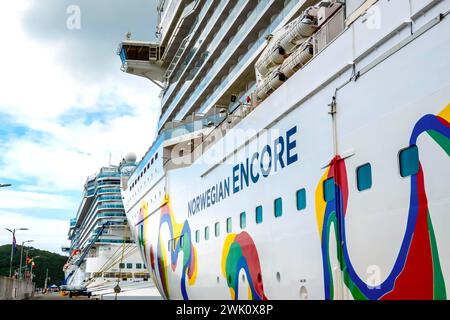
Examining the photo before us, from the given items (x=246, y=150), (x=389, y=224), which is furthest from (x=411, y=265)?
(x=246, y=150)

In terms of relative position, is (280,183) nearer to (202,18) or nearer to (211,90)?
(211,90)

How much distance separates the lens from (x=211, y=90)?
22281 millimetres

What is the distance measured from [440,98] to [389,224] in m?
1.71

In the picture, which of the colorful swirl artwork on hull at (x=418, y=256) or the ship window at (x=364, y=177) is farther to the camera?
the ship window at (x=364, y=177)

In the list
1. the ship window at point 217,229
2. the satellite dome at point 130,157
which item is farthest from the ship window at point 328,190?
the satellite dome at point 130,157

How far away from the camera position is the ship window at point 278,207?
10.6 metres

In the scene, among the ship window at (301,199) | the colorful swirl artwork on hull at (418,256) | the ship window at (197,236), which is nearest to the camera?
the colorful swirl artwork on hull at (418,256)

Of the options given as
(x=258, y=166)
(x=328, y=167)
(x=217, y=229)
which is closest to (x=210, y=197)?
(x=217, y=229)

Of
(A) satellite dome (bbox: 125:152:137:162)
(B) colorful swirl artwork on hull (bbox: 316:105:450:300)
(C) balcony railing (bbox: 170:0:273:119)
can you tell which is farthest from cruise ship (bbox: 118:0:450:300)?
(A) satellite dome (bbox: 125:152:137:162)

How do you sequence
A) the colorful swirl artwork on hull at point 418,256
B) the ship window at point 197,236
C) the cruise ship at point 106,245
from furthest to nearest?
the cruise ship at point 106,245 < the ship window at point 197,236 < the colorful swirl artwork on hull at point 418,256

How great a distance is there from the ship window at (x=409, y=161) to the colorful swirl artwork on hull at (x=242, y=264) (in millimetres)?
4905

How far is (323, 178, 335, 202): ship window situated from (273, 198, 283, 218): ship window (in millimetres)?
1714

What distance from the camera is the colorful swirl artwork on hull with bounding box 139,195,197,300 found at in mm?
16484

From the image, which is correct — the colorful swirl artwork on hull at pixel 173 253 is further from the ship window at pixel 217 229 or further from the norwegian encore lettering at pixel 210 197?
the ship window at pixel 217 229
